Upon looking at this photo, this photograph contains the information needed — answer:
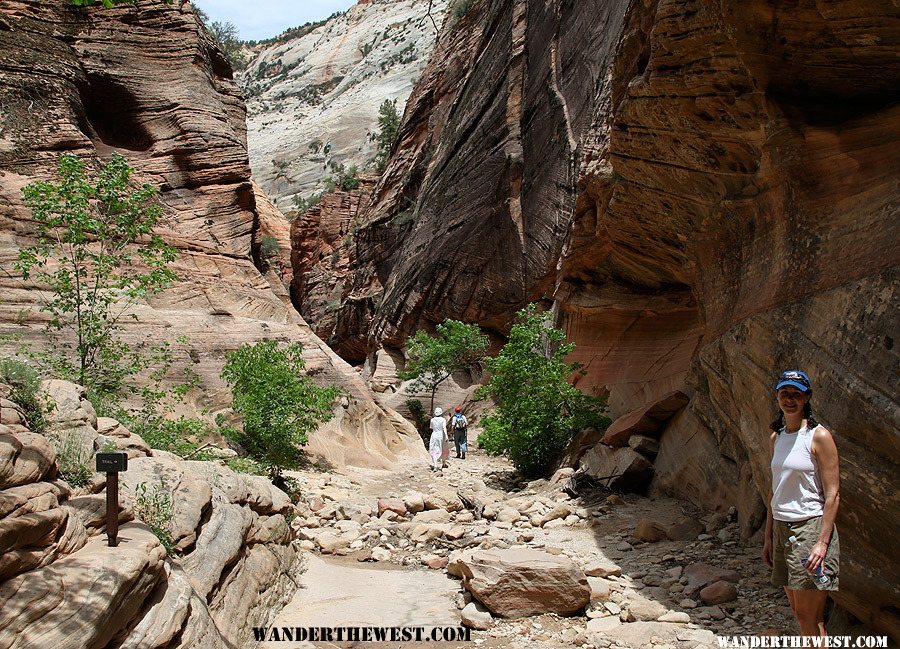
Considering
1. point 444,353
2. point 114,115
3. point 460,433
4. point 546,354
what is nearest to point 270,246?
point 444,353

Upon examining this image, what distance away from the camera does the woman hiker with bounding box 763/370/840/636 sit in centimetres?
332

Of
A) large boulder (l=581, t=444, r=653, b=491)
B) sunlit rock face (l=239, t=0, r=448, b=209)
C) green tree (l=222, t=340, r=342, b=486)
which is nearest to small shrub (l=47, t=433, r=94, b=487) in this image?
green tree (l=222, t=340, r=342, b=486)

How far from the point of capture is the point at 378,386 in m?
29.5

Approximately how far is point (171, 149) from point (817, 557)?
681 inches

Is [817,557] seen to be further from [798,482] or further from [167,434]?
[167,434]

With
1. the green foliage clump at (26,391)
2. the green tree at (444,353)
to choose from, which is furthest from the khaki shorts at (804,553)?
the green tree at (444,353)

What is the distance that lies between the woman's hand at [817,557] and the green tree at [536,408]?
8305 millimetres

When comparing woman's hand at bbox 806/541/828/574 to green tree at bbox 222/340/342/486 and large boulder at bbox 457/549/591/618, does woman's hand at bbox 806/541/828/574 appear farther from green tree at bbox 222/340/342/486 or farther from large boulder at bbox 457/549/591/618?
green tree at bbox 222/340/342/486

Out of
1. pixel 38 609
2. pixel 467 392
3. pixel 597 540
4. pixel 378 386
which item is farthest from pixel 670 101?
pixel 378 386

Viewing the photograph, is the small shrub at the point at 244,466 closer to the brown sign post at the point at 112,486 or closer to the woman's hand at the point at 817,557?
the brown sign post at the point at 112,486

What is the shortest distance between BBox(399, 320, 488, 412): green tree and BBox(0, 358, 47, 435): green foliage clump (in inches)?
814

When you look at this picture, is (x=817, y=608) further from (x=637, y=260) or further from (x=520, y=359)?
(x=520, y=359)

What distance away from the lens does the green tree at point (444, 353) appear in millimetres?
25328

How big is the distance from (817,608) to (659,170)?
18.1ft
